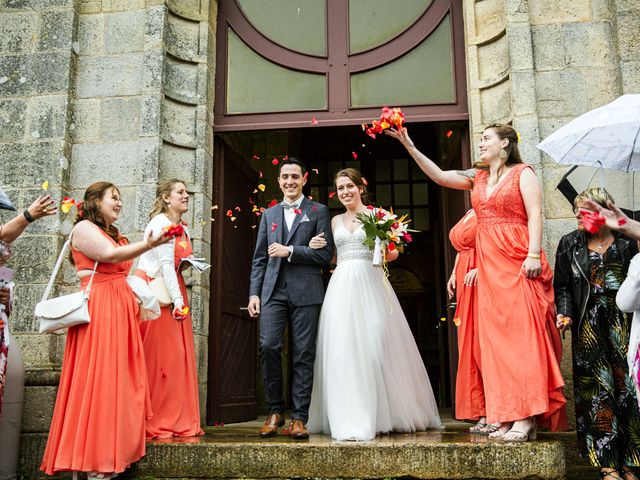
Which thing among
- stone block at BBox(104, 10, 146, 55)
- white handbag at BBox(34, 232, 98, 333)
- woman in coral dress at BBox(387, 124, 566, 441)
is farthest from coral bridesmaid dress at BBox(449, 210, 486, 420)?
stone block at BBox(104, 10, 146, 55)

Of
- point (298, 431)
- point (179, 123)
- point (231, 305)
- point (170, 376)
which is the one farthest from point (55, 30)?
point (298, 431)

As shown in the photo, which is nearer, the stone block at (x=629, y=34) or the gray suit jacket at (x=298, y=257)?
the gray suit jacket at (x=298, y=257)

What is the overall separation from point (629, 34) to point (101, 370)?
5406 millimetres

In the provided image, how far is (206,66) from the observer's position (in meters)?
6.77

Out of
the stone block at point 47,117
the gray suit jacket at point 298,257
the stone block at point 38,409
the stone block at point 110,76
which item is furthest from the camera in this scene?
the stone block at point 110,76

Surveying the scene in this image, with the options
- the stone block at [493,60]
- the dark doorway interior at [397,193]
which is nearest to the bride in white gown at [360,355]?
the dark doorway interior at [397,193]

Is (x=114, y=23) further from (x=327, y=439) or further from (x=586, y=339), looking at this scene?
(x=586, y=339)

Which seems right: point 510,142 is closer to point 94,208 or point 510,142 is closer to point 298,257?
point 298,257

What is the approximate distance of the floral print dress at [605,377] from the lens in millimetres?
4234

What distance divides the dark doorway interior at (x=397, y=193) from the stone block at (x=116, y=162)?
34.6 inches

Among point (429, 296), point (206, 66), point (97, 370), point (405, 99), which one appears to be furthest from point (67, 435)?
point (429, 296)

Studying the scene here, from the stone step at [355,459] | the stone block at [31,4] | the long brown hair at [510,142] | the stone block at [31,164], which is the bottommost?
the stone step at [355,459]

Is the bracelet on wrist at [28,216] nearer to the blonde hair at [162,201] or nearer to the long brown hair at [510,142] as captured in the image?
the blonde hair at [162,201]

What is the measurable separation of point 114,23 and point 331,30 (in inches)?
90.1
